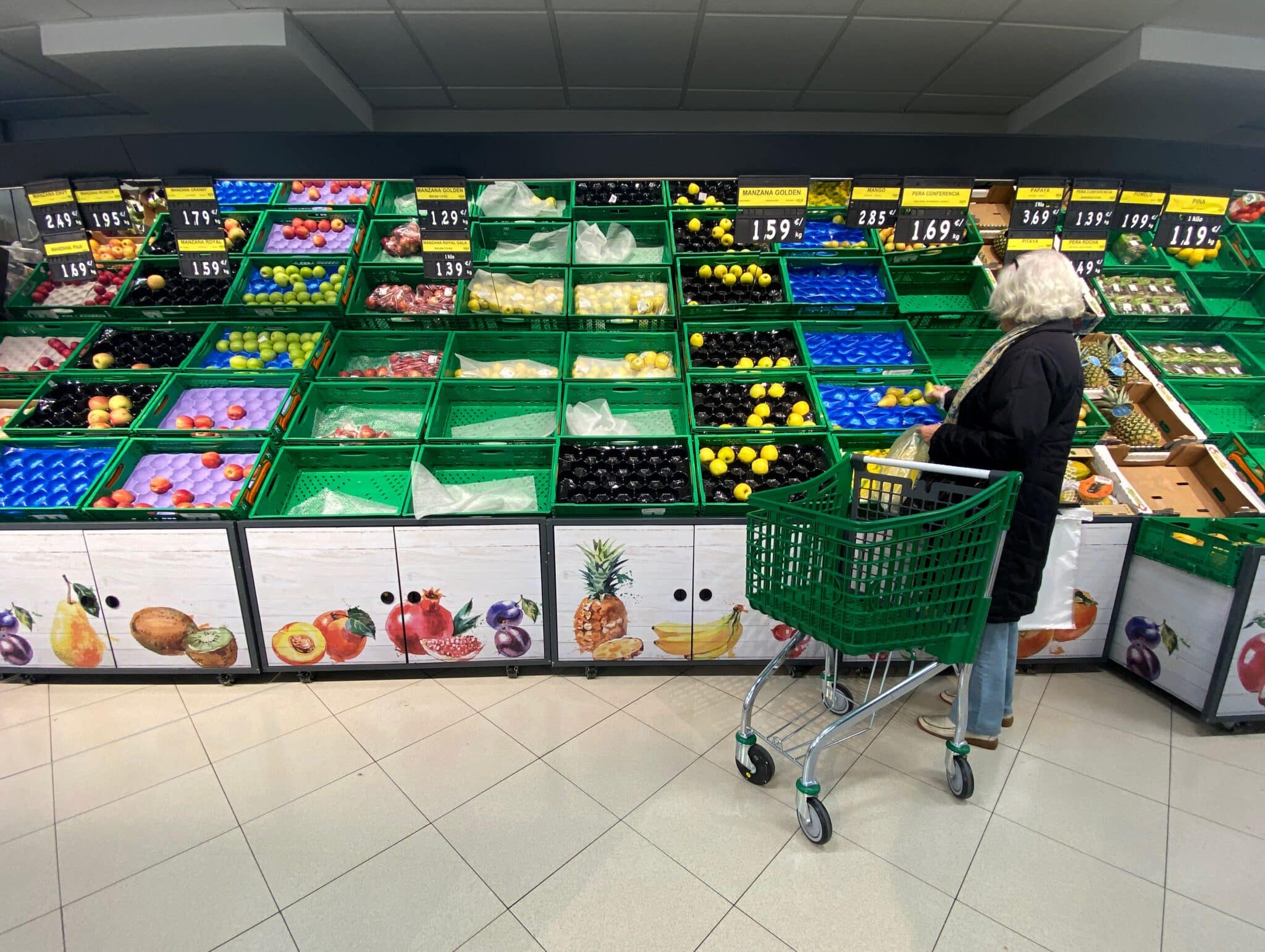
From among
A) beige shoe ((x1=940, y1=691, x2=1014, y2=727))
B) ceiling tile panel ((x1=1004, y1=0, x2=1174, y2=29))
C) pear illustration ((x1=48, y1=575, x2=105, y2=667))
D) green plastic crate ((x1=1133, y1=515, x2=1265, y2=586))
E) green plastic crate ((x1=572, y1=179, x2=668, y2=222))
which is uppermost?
ceiling tile panel ((x1=1004, y1=0, x2=1174, y2=29))

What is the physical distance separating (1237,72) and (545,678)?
230 inches

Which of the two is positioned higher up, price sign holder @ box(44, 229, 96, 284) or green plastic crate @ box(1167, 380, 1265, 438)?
price sign holder @ box(44, 229, 96, 284)

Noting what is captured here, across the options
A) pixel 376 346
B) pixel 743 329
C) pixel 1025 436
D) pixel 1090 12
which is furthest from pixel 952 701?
pixel 1090 12

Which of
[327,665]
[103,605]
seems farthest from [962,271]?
[103,605]

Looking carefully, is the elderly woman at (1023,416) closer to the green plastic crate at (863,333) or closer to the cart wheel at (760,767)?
the cart wheel at (760,767)

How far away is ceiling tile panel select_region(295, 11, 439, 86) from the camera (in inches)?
129

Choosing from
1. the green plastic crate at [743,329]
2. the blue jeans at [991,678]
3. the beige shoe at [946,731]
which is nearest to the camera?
the blue jeans at [991,678]

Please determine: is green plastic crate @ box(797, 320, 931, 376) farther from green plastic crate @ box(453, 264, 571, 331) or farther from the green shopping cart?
green plastic crate @ box(453, 264, 571, 331)

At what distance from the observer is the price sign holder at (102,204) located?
8.55ft

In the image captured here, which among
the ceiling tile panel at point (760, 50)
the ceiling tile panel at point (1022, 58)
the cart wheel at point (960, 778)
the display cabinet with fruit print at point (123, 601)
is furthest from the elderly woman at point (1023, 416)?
the display cabinet with fruit print at point (123, 601)

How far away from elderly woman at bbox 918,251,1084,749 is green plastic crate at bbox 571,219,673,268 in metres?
2.09

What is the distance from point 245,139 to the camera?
2.16m

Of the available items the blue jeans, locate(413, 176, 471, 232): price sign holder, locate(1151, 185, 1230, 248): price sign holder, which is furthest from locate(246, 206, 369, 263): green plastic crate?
locate(1151, 185, 1230, 248): price sign holder

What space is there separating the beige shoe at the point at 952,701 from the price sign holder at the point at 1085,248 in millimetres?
2226
